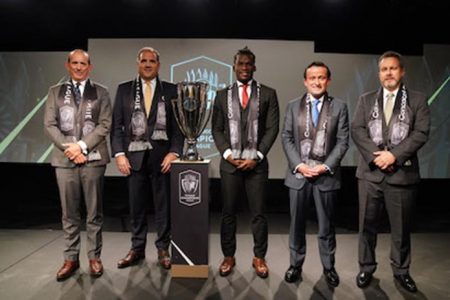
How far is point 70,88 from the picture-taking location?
105 inches

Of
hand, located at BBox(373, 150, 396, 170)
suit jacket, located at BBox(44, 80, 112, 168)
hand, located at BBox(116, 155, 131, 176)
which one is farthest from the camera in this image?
hand, located at BBox(116, 155, 131, 176)

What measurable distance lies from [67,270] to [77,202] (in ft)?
1.58

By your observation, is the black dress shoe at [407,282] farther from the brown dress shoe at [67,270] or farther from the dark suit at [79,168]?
the brown dress shoe at [67,270]

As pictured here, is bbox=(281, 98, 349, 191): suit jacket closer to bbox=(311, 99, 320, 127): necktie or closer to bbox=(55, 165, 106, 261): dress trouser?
bbox=(311, 99, 320, 127): necktie

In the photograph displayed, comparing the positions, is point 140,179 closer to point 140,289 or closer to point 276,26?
point 140,289

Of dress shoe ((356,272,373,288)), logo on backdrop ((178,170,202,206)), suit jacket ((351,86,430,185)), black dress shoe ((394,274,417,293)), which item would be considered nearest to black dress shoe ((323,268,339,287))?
dress shoe ((356,272,373,288))

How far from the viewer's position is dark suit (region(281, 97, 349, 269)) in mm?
2480

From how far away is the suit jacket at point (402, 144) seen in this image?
2383 millimetres

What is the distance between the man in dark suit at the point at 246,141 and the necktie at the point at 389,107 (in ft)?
2.39

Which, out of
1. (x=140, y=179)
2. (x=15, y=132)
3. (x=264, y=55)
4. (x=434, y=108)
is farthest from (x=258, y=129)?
(x=15, y=132)

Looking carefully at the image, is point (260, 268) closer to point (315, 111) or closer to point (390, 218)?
point (390, 218)

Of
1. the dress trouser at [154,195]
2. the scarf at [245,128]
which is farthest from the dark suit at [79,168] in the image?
the scarf at [245,128]

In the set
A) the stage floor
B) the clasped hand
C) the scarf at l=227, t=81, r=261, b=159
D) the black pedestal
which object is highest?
the scarf at l=227, t=81, r=261, b=159

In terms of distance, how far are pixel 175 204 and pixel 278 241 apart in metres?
1.38
